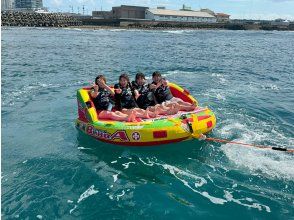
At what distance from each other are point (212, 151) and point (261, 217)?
2.55 metres

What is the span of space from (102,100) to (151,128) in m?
1.91

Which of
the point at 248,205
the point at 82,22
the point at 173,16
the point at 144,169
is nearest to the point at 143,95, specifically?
the point at 144,169

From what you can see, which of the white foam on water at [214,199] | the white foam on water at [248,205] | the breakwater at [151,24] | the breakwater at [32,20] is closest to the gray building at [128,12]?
the breakwater at [151,24]

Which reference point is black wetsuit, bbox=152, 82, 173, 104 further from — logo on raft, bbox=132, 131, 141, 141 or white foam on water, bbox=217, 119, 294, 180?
logo on raft, bbox=132, 131, 141, 141

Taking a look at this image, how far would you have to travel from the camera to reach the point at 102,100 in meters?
8.77

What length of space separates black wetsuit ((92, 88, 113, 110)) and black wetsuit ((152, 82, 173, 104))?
135cm

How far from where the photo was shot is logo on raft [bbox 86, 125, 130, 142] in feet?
25.2

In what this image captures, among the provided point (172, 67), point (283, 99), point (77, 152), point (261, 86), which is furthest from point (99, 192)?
point (172, 67)

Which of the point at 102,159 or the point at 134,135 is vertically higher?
the point at 134,135

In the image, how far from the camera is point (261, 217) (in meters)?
5.43

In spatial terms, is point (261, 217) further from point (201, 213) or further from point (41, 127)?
point (41, 127)

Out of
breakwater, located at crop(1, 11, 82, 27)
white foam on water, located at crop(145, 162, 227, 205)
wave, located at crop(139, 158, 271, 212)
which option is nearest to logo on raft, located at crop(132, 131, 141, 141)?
wave, located at crop(139, 158, 271, 212)

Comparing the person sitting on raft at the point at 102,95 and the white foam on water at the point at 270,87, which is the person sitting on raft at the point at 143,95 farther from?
the white foam on water at the point at 270,87

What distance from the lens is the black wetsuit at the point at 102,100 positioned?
28.8 ft
